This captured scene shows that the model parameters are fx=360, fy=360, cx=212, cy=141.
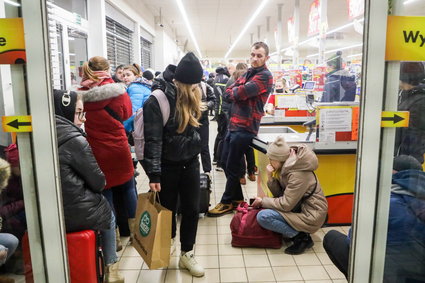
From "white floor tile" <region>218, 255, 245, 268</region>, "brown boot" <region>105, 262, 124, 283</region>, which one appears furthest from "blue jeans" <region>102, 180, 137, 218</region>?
"white floor tile" <region>218, 255, 245, 268</region>

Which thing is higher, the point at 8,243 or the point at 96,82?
the point at 96,82

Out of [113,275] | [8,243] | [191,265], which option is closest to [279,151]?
[191,265]

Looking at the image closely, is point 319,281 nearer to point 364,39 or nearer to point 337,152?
point 337,152

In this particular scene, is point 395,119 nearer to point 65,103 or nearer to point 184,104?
point 184,104

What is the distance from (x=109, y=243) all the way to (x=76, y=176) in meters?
0.66

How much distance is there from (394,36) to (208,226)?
2.64m

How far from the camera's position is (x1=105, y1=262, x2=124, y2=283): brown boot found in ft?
8.16

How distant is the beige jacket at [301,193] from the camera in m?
2.79

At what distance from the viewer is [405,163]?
150 centimetres

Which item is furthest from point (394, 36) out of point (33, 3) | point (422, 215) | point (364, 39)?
point (33, 3)

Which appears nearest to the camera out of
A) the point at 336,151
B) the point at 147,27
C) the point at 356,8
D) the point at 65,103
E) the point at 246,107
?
the point at 65,103

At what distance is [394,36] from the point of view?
129 centimetres

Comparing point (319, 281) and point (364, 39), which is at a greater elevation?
point (364, 39)

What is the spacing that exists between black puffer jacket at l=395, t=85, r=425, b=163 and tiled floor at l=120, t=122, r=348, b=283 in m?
1.44
